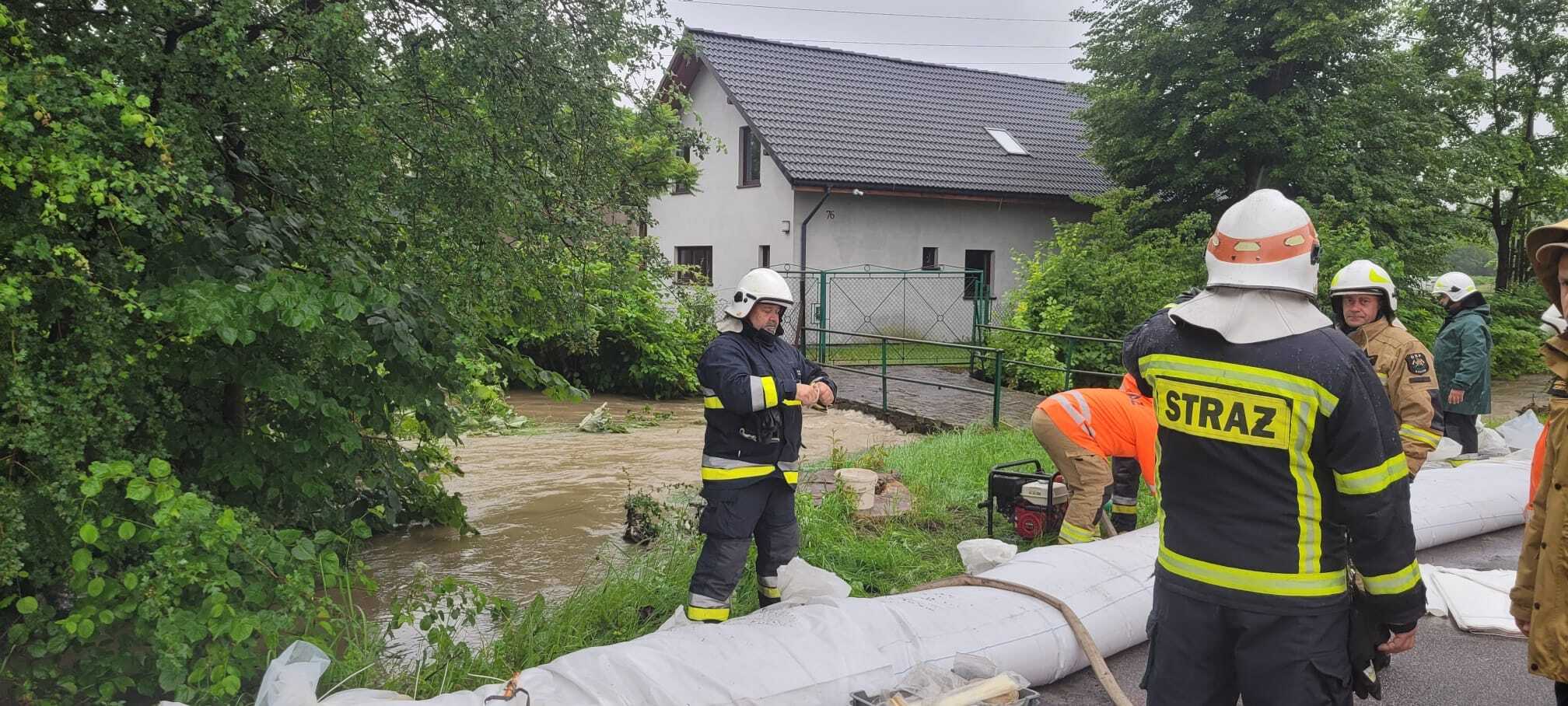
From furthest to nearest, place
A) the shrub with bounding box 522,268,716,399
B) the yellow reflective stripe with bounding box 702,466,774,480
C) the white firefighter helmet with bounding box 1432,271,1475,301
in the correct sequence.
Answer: the shrub with bounding box 522,268,716,399 < the white firefighter helmet with bounding box 1432,271,1475,301 < the yellow reflective stripe with bounding box 702,466,774,480

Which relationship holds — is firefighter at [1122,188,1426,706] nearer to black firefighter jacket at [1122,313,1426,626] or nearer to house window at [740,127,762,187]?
black firefighter jacket at [1122,313,1426,626]

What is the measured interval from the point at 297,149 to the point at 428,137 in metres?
0.49

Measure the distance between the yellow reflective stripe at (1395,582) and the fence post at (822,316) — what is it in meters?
12.6

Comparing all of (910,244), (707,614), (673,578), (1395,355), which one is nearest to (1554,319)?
(1395,355)

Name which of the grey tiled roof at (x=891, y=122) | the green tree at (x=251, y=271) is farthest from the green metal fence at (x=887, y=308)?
the green tree at (x=251, y=271)

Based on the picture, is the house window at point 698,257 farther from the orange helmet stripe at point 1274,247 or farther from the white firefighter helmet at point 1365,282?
the orange helmet stripe at point 1274,247

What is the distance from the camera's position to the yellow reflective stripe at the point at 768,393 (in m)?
4.37

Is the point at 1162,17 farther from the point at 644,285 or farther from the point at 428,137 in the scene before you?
the point at 428,137

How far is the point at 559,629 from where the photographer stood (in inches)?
167

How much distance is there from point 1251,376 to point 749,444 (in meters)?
2.36

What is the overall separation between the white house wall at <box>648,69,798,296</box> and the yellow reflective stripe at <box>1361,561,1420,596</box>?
17.0 metres

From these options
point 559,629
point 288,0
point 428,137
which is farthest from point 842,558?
point 288,0

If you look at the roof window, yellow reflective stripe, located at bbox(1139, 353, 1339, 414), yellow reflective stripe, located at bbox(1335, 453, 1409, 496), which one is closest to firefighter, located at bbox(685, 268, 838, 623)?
yellow reflective stripe, located at bbox(1139, 353, 1339, 414)

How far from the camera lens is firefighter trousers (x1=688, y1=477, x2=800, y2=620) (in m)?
4.38
